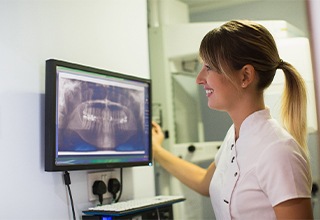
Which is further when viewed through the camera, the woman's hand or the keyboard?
the woman's hand

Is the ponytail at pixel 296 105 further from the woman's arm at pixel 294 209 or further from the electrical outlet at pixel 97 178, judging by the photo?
the electrical outlet at pixel 97 178

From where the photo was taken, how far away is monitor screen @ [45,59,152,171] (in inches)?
59.2

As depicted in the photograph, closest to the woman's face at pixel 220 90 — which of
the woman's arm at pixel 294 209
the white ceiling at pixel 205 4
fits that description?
the woman's arm at pixel 294 209

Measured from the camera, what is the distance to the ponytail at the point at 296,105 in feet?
5.04

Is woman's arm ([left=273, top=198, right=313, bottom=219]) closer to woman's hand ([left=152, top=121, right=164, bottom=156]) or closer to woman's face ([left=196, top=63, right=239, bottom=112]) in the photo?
woman's face ([left=196, top=63, right=239, bottom=112])

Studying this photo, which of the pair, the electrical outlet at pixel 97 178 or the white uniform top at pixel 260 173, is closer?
the white uniform top at pixel 260 173

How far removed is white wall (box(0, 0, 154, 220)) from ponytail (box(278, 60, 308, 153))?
82cm

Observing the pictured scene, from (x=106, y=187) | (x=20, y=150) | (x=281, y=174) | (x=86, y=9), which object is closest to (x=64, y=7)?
(x=86, y=9)

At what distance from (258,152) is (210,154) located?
3.09ft

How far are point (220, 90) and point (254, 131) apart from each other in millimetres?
194

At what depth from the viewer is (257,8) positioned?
2.39 metres

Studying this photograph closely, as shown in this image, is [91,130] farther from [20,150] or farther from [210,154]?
[210,154]

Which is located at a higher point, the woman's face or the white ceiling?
the white ceiling

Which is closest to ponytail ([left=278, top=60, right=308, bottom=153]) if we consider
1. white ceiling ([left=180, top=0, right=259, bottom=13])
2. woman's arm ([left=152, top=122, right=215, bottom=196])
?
woman's arm ([left=152, top=122, right=215, bottom=196])
